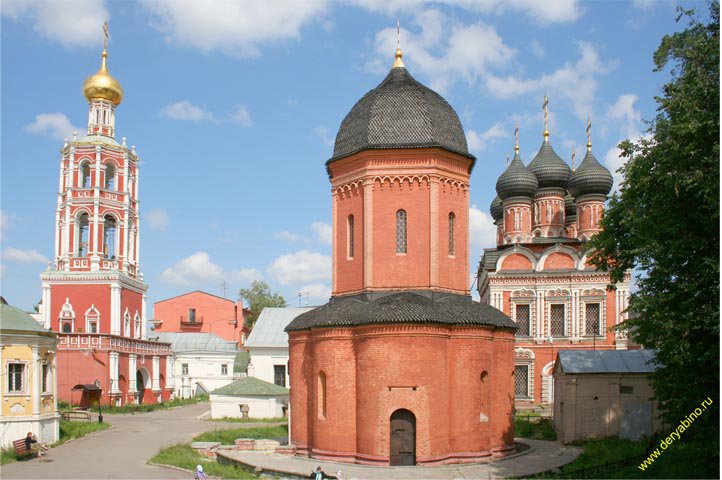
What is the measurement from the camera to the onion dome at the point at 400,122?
69.3ft

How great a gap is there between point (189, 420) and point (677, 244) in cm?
2399

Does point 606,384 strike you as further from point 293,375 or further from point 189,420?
point 189,420

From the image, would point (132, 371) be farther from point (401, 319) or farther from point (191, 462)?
point (401, 319)

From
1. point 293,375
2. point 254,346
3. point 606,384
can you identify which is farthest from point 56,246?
point 606,384

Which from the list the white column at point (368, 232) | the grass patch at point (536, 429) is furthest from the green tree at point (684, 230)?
the grass patch at point (536, 429)

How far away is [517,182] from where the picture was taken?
3950 cm

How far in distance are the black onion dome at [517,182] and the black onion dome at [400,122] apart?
17783mm

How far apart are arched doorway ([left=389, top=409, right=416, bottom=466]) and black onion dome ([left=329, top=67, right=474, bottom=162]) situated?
7429mm

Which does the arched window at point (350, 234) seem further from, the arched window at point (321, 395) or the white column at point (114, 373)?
the white column at point (114, 373)

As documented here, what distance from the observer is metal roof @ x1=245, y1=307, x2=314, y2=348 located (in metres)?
41.8

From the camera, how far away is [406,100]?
21.8m

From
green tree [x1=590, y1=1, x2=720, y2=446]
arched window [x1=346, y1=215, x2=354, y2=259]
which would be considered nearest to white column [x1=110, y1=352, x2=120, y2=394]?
arched window [x1=346, y1=215, x2=354, y2=259]

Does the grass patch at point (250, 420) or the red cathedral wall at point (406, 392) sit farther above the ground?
the red cathedral wall at point (406, 392)

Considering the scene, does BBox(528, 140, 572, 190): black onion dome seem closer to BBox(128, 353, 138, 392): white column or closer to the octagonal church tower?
the octagonal church tower
